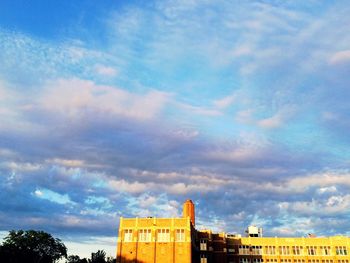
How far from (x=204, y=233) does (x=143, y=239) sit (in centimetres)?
2137

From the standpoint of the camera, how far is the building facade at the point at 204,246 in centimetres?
8419

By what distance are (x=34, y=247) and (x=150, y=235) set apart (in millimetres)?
70363

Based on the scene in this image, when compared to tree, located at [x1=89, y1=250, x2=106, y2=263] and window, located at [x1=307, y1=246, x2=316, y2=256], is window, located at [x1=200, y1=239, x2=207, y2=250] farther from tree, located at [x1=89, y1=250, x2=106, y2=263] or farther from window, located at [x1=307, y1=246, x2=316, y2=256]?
tree, located at [x1=89, y1=250, x2=106, y2=263]

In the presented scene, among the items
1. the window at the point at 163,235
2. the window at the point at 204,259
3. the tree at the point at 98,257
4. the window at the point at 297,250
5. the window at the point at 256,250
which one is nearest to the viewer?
the window at the point at 163,235

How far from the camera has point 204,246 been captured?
97438mm

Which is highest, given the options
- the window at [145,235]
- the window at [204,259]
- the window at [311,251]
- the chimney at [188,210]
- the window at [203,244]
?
the chimney at [188,210]

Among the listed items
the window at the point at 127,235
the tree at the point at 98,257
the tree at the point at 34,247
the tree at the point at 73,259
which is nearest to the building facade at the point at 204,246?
the window at the point at 127,235

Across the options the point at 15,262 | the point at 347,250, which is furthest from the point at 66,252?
the point at 347,250

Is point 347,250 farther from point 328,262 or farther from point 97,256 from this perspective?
point 97,256

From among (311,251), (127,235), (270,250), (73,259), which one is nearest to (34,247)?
(73,259)

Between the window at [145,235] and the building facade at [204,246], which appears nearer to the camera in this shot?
the building facade at [204,246]

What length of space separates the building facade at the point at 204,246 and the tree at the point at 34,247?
164ft

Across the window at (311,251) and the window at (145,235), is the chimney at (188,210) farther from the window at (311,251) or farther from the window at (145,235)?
the window at (311,251)

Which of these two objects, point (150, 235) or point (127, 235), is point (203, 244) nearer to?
point (150, 235)
